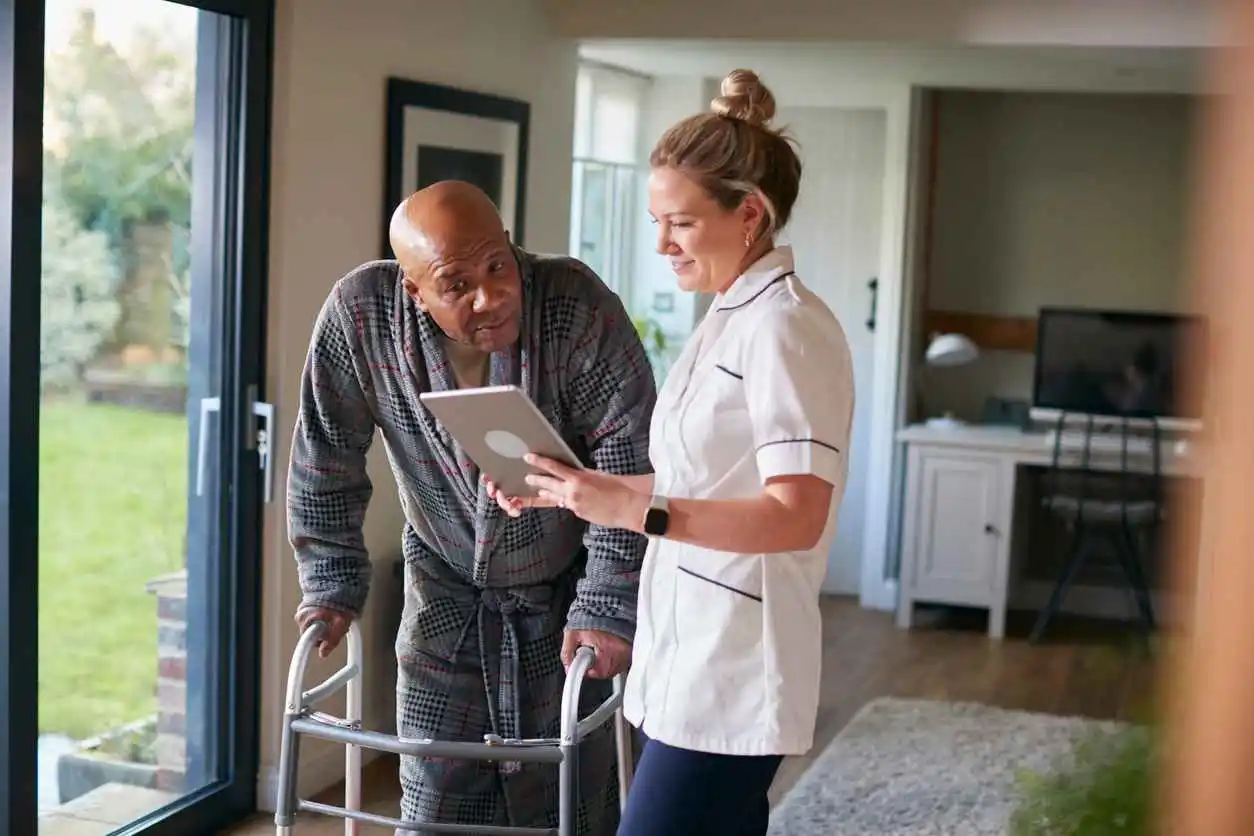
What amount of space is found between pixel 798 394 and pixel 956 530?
4760mm

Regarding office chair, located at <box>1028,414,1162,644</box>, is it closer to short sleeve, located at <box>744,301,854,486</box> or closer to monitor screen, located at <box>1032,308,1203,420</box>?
monitor screen, located at <box>1032,308,1203,420</box>

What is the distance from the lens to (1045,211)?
6.75m

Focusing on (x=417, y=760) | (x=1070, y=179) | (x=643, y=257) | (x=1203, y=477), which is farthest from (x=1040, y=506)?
(x=1203, y=477)

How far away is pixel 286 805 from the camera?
2.15 metres

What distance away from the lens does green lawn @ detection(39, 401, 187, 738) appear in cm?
307

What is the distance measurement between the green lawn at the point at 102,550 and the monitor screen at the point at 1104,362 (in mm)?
3846

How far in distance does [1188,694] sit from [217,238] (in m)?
3.04

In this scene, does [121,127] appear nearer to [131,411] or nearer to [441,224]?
[131,411]

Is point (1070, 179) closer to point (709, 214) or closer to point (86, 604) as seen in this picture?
point (86, 604)

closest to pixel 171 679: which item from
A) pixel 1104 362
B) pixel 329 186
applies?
pixel 329 186

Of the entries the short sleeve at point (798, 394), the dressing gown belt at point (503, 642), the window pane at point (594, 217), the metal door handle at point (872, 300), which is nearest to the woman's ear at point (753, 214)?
the short sleeve at point (798, 394)

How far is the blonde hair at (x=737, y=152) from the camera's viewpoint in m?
1.77

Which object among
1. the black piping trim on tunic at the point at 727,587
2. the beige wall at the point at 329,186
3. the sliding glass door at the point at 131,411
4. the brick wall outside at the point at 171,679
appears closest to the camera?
the black piping trim on tunic at the point at 727,587

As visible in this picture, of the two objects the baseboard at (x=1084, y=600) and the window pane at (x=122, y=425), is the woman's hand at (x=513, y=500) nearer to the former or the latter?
the window pane at (x=122, y=425)
